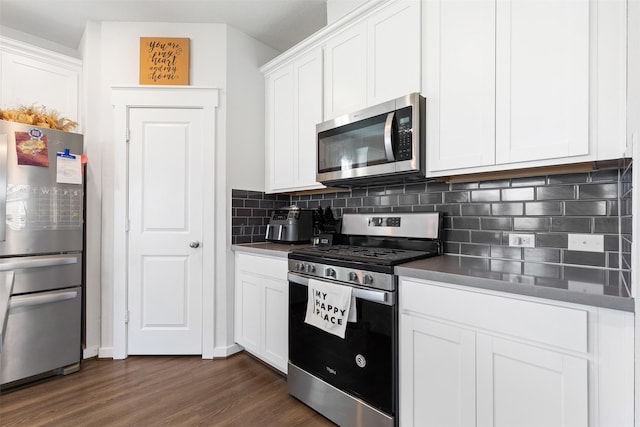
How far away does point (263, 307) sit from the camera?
90.4 inches

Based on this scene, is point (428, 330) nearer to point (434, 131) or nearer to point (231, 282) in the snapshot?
point (434, 131)

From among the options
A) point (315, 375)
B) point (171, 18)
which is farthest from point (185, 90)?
point (315, 375)

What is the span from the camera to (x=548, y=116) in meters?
1.35

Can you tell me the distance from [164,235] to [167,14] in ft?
5.68

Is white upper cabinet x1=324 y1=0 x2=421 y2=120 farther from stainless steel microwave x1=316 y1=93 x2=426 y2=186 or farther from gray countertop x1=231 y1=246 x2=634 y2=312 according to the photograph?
gray countertop x1=231 y1=246 x2=634 y2=312

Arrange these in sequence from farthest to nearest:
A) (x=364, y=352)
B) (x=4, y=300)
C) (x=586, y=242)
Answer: (x=364, y=352), (x=586, y=242), (x=4, y=300)

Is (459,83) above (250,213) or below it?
above

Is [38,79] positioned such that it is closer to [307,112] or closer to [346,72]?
[307,112]

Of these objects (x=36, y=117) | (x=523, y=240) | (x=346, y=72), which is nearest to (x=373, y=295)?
(x=523, y=240)

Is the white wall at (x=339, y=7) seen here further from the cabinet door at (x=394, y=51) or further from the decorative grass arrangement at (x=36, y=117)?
the decorative grass arrangement at (x=36, y=117)

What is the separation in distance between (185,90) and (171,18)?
0.58 m

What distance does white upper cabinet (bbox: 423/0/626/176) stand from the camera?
1.23 m

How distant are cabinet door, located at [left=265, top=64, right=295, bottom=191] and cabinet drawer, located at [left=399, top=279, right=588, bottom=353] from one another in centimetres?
148

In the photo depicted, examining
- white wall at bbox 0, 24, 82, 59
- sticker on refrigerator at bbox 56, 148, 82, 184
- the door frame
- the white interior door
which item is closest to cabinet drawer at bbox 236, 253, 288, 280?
the door frame
